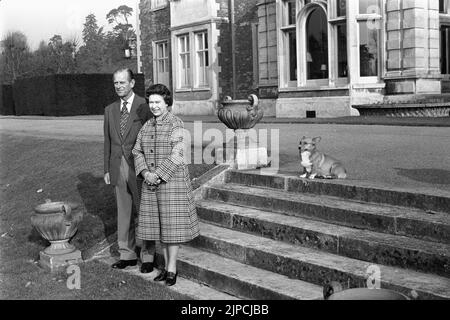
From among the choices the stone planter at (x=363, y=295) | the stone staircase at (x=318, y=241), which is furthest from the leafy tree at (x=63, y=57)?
the stone planter at (x=363, y=295)

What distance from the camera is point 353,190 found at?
6203 mm

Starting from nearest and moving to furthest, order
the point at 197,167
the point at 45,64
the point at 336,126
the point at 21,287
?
1. the point at 21,287
2. the point at 197,167
3. the point at 336,126
4. the point at 45,64

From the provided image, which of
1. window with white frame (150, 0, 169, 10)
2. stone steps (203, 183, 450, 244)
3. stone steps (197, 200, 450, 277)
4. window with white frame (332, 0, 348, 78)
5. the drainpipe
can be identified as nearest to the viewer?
stone steps (197, 200, 450, 277)

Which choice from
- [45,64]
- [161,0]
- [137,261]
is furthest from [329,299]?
[45,64]

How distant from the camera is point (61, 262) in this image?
6.67 meters

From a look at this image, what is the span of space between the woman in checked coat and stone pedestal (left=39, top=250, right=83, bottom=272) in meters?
1.46

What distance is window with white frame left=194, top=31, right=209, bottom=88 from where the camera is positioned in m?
25.0

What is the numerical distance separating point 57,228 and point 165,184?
1.91 meters

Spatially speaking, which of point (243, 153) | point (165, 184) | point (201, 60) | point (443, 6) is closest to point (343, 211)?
point (165, 184)

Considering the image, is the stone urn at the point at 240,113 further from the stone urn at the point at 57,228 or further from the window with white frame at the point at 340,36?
the window with white frame at the point at 340,36

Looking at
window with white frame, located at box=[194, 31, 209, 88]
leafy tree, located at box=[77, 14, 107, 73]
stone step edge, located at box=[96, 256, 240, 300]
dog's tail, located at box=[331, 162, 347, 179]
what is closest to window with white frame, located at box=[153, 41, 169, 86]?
window with white frame, located at box=[194, 31, 209, 88]

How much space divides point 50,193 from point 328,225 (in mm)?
5760

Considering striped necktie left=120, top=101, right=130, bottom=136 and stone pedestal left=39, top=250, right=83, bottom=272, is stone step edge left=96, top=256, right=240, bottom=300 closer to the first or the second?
stone pedestal left=39, top=250, right=83, bottom=272

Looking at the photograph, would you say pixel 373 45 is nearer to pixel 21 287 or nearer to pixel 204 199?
pixel 204 199
